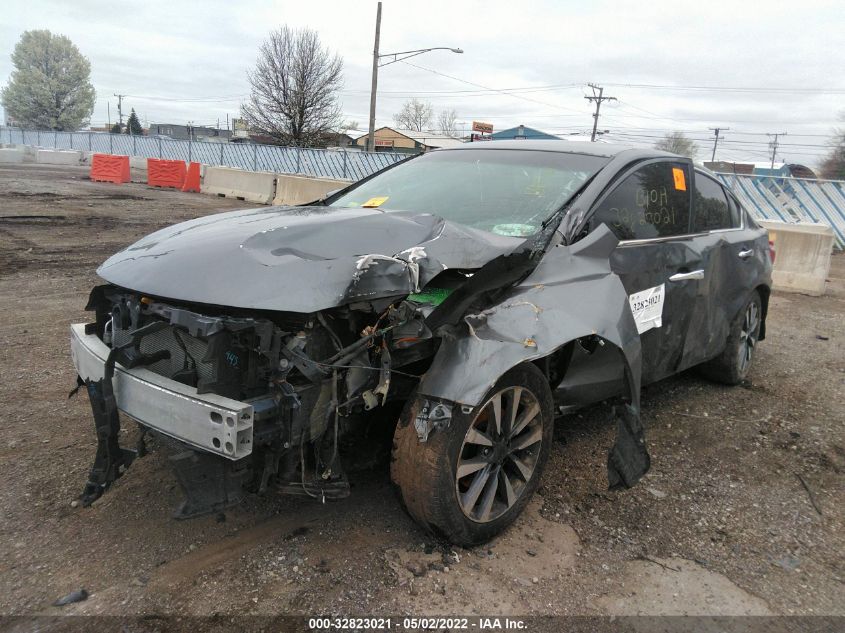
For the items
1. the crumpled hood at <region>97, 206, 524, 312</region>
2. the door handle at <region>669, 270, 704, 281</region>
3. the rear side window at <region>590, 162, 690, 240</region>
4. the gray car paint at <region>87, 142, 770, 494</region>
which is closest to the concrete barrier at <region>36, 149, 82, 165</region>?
the gray car paint at <region>87, 142, 770, 494</region>

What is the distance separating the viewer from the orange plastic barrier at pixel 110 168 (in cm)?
2495

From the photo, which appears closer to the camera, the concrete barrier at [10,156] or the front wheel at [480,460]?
the front wheel at [480,460]

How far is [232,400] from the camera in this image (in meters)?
2.08

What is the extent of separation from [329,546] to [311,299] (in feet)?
3.74

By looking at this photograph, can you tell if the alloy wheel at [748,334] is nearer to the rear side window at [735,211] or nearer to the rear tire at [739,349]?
the rear tire at [739,349]

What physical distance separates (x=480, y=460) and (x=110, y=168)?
2696 cm

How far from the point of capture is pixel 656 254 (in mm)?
3363

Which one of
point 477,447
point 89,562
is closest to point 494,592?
point 477,447

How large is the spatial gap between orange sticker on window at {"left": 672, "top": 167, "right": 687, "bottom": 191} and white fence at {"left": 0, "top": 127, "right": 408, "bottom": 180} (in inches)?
397

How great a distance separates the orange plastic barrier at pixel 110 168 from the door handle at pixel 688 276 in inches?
1023

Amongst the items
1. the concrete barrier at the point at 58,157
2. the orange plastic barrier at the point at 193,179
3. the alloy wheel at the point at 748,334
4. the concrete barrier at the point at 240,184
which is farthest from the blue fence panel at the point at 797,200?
the concrete barrier at the point at 58,157

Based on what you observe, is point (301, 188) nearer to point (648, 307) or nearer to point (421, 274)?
point (648, 307)

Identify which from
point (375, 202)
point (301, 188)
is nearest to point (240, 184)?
point (301, 188)

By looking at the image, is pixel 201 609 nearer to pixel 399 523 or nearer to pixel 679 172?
pixel 399 523
